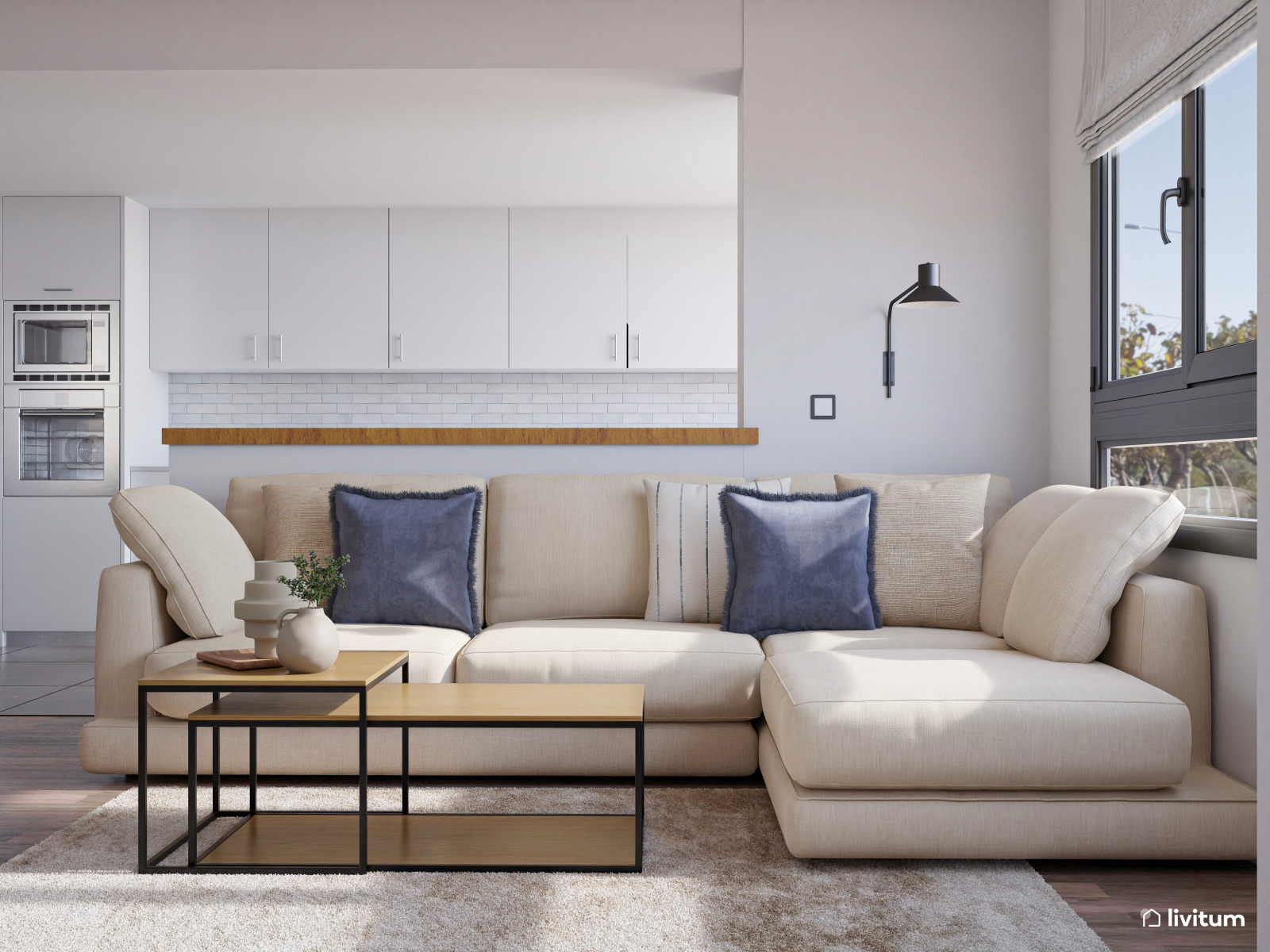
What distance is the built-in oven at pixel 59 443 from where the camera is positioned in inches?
202

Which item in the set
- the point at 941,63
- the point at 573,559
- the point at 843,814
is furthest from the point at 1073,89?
the point at 843,814

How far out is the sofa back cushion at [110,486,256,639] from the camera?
2.66 m

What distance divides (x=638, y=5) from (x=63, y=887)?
3.33 m

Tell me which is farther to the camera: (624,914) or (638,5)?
(638,5)

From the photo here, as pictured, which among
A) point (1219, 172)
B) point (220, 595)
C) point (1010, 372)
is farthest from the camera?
point (1010, 372)

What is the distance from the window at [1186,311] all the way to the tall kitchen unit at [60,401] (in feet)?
15.8

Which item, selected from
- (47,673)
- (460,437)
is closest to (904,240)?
(460,437)

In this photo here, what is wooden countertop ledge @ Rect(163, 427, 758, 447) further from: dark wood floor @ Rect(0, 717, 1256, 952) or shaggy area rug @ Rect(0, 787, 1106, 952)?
shaggy area rug @ Rect(0, 787, 1106, 952)

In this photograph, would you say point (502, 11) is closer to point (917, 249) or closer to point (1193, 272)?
point (917, 249)

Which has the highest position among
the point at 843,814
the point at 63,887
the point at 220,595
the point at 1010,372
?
the point at 1010,372

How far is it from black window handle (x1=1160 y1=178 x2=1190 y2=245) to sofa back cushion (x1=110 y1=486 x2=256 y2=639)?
8.93 ft

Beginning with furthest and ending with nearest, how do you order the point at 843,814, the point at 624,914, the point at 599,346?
the point at 599,346 < the point at 843,814 < the point at 624,914

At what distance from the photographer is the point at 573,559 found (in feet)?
10.3

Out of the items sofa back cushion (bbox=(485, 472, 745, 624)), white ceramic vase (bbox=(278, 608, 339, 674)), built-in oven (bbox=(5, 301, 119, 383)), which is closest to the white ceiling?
built-in oven (bbox=(5, 301, 119, 383))
